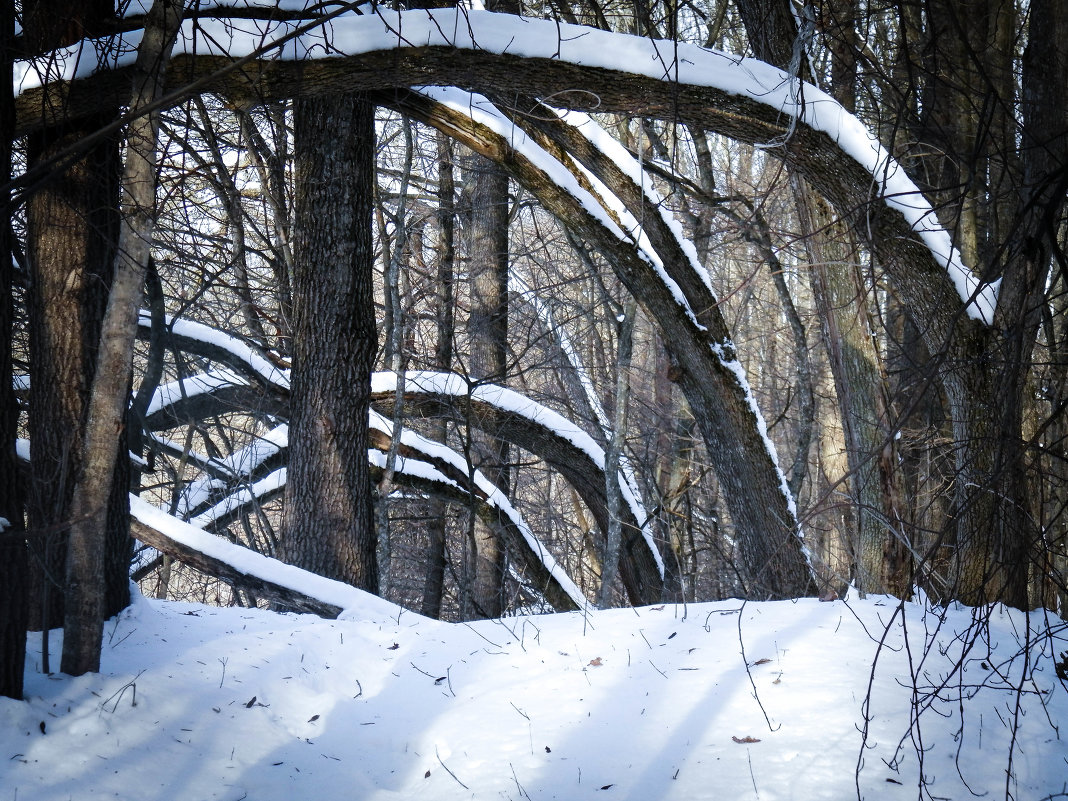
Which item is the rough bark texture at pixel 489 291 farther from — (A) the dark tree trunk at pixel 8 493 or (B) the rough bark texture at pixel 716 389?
(A) the dark tree trunk at pixel 8 493

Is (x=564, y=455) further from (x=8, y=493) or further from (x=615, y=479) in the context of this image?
(x=8, y=493)

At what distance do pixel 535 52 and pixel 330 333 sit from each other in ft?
9.79

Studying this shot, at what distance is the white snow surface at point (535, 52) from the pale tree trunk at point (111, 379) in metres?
0.51

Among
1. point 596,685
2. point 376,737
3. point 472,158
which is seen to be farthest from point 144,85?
point 472,158

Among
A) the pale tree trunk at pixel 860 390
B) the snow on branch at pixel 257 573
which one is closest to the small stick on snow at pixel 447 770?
the snow on branch at pixel 257 573

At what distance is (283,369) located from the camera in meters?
8.61

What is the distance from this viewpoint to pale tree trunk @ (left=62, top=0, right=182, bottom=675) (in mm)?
3781

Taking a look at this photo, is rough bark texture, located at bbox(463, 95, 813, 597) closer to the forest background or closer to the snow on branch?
the forest background

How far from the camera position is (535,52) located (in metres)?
4.64

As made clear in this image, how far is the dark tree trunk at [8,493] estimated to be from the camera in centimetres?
356

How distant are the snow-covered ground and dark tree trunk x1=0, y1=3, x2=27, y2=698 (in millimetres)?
207

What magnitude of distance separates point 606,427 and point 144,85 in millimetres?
9276

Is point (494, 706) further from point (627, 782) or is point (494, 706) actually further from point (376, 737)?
point (627, 782)

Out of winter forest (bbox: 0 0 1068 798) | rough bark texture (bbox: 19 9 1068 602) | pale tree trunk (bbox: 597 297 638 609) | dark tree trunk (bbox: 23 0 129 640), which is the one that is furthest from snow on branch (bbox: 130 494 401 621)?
pale tree trunk (bbox: 597 297 638 609)
